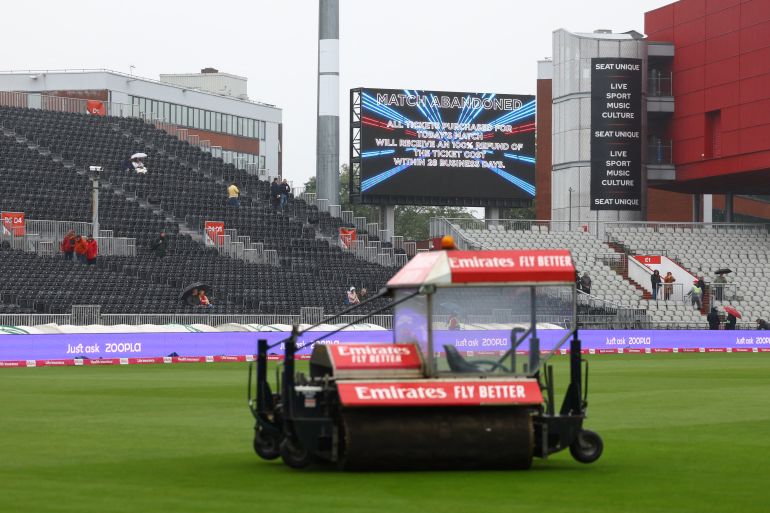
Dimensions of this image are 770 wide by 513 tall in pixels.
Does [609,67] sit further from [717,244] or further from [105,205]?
[105,205]

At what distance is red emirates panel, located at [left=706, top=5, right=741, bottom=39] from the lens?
229 feet

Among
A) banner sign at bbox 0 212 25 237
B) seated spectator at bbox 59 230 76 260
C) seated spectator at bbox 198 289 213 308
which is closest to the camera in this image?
seated spectator at bbox 198 289 213 308

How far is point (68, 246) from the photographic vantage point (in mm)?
55000

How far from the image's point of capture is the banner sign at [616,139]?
72438 mm

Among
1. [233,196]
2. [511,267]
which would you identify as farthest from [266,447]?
[233,196]

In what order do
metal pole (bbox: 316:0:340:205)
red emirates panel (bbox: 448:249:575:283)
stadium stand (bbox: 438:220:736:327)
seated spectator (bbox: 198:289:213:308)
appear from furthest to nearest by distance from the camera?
metal pole (bbox: 316:0:340:205)
stadium stand (bbox: 438:220:736:327)
seated spectator (bbox: 198:289:213:308)
red emirates panel (bbox: 448:249:575:283)

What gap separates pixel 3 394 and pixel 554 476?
1694cm

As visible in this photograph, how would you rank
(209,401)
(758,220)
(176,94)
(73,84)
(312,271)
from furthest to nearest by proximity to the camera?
(176,94)
(73,84)
(758,220)
(312,271)
(209,401)

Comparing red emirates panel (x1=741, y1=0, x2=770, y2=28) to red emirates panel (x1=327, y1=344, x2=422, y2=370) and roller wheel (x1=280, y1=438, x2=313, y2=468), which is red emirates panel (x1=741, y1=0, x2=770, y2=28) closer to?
red emirates panel (x1=327, y1=344, x2=422, y2=370)

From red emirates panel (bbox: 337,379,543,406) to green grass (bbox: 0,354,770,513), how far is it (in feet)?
2.47

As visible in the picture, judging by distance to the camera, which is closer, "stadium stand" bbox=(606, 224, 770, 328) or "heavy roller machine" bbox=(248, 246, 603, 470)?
"heavy roller machine" bbox=(248, 246, 603, 470)

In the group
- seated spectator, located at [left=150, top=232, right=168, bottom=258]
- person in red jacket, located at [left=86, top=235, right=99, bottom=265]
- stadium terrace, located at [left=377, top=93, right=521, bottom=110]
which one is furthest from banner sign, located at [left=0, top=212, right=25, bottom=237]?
stadium terrace, located at [left=377, top=93, right=521, bottom=110]

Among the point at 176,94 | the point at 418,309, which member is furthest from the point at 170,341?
the point at 176,94

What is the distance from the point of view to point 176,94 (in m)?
114
